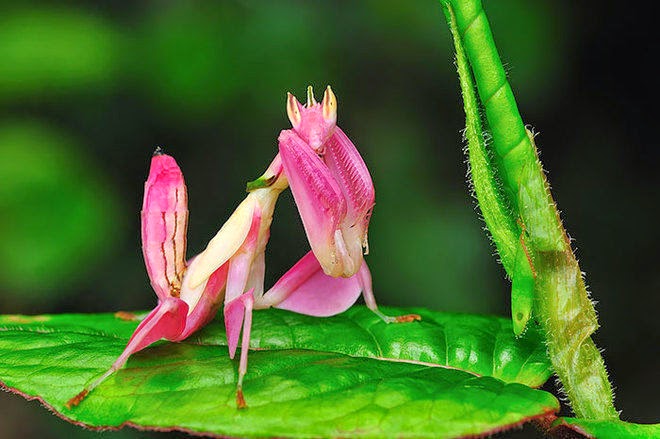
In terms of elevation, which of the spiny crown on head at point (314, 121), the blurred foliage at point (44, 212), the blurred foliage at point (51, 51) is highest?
the blurred foliage at point (51, 51)

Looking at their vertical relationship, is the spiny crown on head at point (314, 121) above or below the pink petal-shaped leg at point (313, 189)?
above

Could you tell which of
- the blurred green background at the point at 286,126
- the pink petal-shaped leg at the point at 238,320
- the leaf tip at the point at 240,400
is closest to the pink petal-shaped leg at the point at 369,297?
the pink petal-shaped leg at the point at 238,320

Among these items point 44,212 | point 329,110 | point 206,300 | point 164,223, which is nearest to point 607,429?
point 329,110

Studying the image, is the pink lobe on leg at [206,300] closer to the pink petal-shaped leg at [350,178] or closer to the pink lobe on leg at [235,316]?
the pink lobe on leg at [235,316]

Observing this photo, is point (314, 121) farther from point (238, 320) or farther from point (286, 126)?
point (286, 126)

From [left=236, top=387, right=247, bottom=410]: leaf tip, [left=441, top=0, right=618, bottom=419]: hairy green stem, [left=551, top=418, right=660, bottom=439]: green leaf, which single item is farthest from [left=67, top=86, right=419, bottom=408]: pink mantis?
[left=551, top=418, right=660, bottom=439]: green leaf

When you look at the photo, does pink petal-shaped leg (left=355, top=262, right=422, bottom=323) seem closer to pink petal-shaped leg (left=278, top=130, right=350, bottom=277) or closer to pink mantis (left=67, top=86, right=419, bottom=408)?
pink mantis (left=67, top=86, right=419, bottom=408)

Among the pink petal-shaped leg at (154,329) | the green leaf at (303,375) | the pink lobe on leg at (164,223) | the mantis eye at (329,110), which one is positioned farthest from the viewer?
the pink lobe on leg at (164,223)
